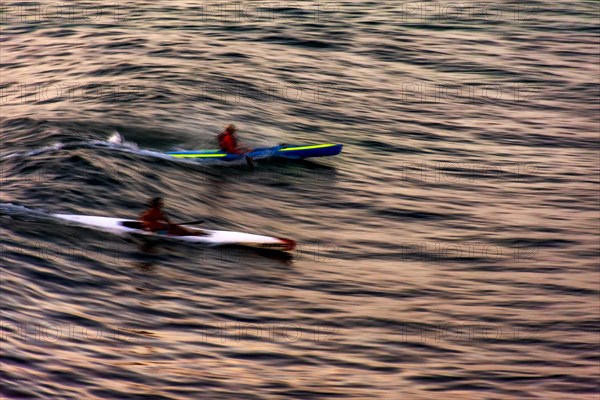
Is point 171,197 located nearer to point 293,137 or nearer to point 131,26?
point 293,137

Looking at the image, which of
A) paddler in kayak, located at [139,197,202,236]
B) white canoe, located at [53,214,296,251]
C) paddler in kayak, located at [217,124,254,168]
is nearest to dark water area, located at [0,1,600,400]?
white canoe, located at [53,214,296,251]

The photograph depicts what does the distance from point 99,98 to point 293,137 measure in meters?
6.90

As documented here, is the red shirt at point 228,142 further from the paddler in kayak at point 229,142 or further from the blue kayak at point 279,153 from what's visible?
the blue kayak at point 279,153

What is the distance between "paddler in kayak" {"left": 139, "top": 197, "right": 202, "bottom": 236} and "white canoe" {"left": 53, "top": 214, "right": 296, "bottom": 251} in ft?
0.28

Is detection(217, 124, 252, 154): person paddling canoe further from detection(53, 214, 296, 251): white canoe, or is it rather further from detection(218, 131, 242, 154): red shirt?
detection(53, 214, 296, 251): white canoe

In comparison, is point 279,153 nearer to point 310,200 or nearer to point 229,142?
point 229,142

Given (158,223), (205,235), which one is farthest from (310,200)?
(158,223)

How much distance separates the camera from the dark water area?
14.7m

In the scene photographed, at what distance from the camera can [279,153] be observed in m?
25.0

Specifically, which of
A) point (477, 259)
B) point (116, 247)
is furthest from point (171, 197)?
point (477, 259)

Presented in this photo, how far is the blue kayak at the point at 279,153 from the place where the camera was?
81.0ft

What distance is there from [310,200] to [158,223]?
4682 mm

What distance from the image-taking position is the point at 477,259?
1928cm

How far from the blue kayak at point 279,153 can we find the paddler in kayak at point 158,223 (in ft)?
17.6
